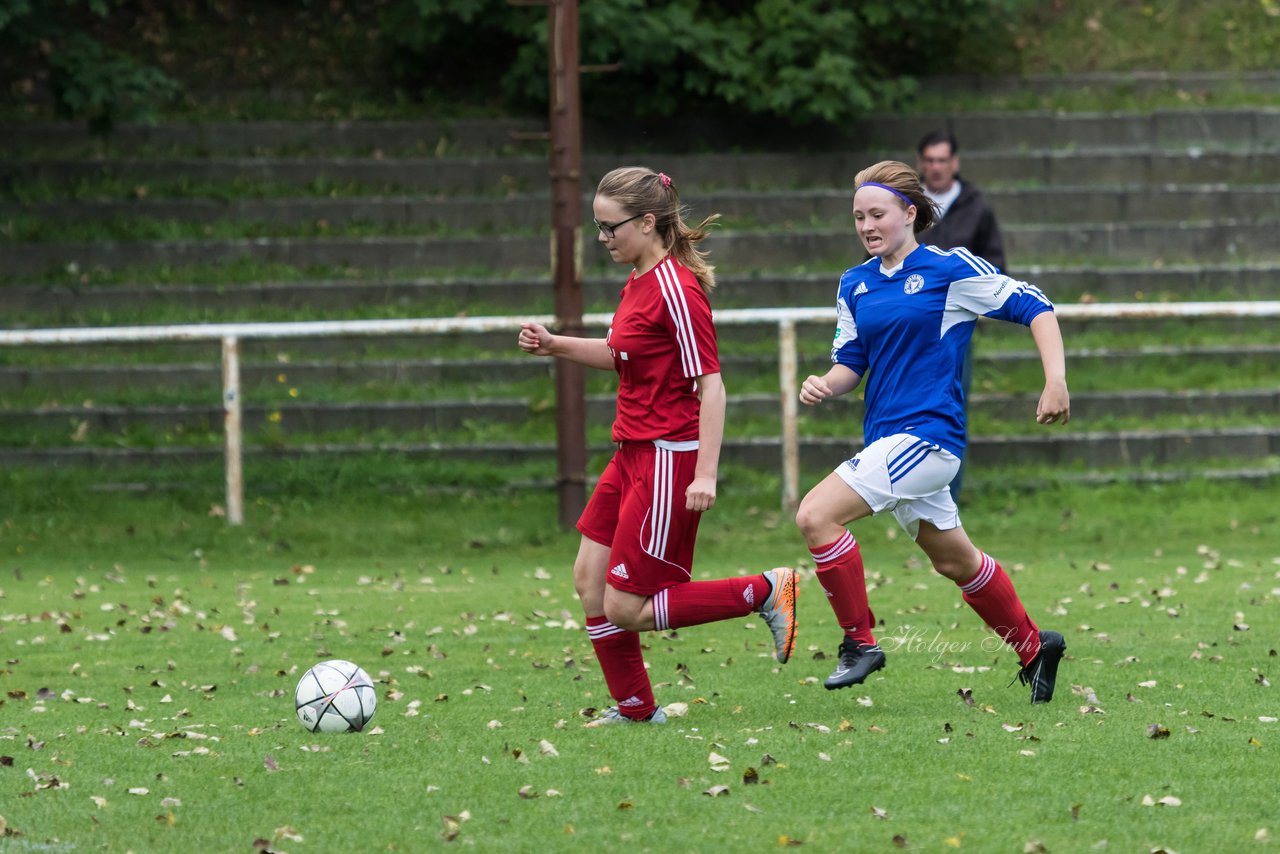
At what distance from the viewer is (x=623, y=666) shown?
238 inches

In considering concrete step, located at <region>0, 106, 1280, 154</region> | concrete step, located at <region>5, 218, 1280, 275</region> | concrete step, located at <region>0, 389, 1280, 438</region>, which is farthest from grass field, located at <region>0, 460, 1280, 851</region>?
concrete step, located at <region>0, 106, 1280, 154</region>

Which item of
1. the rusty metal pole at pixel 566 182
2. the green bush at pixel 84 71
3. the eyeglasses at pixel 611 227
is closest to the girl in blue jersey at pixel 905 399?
the eyeglasses at pixel 611 227

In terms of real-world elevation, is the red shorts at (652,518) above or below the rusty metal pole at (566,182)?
below

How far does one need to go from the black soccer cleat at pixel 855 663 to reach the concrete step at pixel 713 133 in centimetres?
1150

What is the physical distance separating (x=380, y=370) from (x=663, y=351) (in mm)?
8661

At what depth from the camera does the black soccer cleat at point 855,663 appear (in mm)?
6027

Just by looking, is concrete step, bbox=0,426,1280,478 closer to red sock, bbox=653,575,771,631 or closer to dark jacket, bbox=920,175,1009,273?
dark jacket, bbox=920,175,1009,273

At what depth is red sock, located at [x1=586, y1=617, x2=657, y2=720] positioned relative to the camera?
19.7 ft

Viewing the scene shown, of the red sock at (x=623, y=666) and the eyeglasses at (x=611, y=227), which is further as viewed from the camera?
the red sock at (x=623, y=666)

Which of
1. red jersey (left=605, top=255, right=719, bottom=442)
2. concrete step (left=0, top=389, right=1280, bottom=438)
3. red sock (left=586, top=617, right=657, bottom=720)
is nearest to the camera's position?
red jersey (left=605, top=255, right=719, bottom=442)

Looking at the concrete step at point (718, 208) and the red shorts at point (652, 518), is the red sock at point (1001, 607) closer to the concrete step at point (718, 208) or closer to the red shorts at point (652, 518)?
the red shorts at point (652, 518)

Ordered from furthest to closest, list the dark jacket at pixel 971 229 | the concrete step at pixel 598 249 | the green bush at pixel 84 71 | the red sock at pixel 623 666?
the concrete step at pixel 598 249
the green bush at pixel 84 71
the dark jacket at pixel 971 229
the red sock at pixel 623 666

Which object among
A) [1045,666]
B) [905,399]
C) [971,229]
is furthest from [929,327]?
[971,229]

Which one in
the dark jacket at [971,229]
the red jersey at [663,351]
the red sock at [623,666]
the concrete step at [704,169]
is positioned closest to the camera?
the red jersey at [663,351]
